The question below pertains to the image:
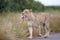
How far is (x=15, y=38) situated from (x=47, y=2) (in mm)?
589

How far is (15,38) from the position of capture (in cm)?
308

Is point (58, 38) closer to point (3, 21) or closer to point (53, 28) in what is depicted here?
point (53, 28)

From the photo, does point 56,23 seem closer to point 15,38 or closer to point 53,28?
point 53,28

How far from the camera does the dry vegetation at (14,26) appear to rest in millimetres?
3074

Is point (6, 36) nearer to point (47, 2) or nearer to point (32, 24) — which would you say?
point (32, 24)

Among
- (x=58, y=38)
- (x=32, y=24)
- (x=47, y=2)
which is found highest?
(x=47, y=2)

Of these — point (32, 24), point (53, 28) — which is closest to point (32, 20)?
point (32, 24)

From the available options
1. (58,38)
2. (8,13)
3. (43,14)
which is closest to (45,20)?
(43,14)

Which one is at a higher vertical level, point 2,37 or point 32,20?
point 32,20

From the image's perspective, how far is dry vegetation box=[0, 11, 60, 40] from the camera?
10.1ft

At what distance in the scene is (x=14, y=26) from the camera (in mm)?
3094

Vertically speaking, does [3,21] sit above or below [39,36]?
above

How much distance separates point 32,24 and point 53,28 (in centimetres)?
26

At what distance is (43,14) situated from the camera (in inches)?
124
